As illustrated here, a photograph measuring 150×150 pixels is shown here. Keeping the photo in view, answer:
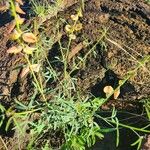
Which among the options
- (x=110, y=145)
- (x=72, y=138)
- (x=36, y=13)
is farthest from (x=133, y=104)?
(x=36, y=13)

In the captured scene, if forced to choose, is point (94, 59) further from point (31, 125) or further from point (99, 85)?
point (31, 125)

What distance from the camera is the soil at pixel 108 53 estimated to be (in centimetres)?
293

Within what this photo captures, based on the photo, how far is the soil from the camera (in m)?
2.93

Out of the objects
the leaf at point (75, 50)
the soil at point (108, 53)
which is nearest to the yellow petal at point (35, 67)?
the soil at point (108, 53)

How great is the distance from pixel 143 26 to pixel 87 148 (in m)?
1.13

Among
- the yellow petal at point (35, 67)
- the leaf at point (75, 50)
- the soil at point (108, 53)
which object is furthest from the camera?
the leaf at point (75, 50)

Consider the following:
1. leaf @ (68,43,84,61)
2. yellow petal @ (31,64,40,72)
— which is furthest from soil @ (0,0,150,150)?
yellow petal @ (31,64,40,72)

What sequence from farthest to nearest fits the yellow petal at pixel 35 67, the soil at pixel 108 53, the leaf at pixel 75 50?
the leaf at pixel 75 50
the soil at pixel 108 53
the yellow petal at pixel 35 67

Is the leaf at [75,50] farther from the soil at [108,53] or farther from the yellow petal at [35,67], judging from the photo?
the yellow petal at [35,67]

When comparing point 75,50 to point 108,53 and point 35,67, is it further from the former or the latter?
point 35,67

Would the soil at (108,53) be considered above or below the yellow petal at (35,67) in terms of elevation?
below

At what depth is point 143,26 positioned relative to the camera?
3271 mm

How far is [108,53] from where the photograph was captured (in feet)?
10.2

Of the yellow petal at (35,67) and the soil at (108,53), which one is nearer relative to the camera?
the yellow petal at (35,67)
